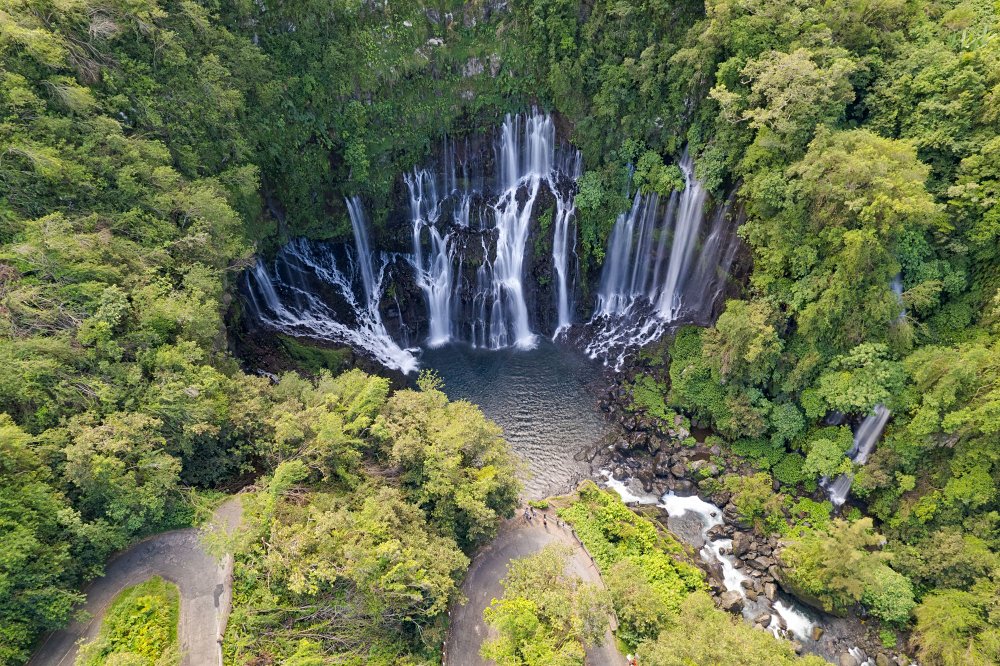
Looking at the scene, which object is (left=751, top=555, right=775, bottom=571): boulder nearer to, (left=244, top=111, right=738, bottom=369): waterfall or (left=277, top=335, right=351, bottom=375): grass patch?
(left=244, top=111, right=738, bottom=369): waterfall

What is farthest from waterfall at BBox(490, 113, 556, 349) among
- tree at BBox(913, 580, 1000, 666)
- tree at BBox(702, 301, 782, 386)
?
tree at BBox(913, 580, 1000, 666)

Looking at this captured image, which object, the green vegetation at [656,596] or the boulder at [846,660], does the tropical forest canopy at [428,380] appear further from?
the boulder at [846,660]

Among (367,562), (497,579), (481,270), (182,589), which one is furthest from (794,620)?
(481,270)

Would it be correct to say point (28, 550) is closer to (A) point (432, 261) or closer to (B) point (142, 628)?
(B) point (142, 628)

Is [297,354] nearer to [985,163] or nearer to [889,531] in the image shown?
[889,531]

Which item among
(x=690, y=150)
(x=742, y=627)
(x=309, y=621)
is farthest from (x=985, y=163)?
(x=309, y=621)

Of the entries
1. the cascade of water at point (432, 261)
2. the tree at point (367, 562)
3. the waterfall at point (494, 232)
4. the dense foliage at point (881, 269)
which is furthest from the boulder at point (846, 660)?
the cascade of water at point (432, 261)
